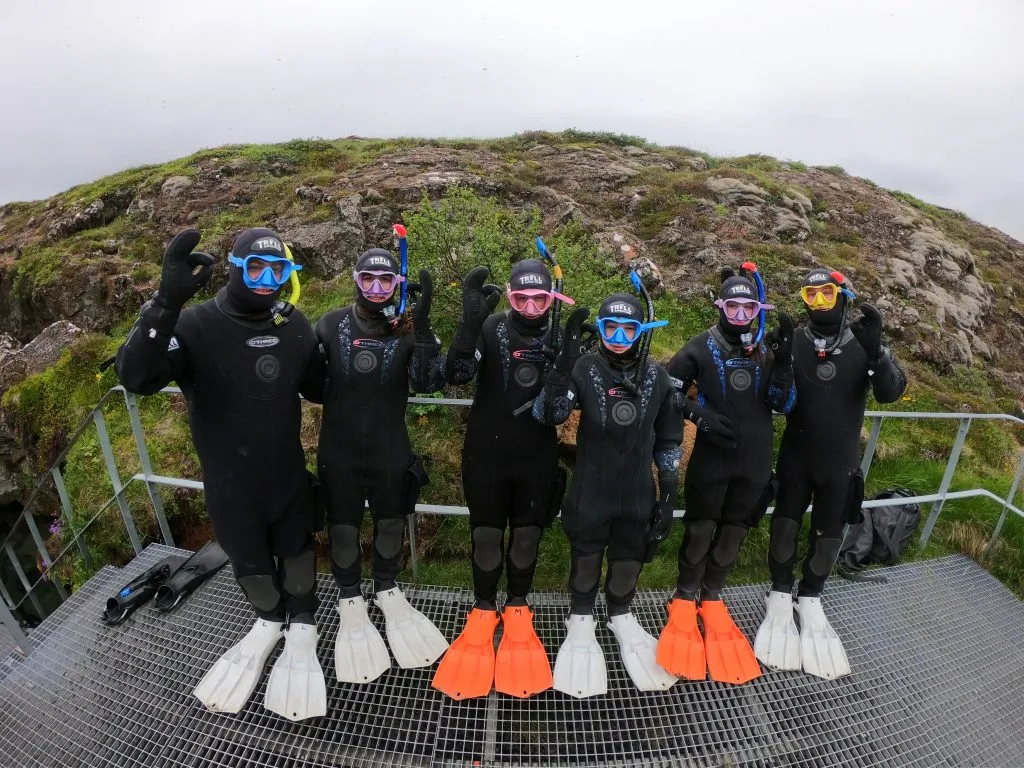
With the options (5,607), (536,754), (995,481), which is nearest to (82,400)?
(5,607)

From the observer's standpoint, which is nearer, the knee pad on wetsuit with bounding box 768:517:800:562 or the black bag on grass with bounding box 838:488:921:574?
the knee pad on wetsuit with bounding box 768:517:800:562

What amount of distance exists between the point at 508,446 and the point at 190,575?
8.55ft

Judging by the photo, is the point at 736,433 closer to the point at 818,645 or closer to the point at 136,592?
the point at 818,645

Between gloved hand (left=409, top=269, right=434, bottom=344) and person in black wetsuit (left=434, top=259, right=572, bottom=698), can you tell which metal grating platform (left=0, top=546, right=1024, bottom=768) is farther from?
gloved hand (left=409, top=269, right=434, bottom=344)

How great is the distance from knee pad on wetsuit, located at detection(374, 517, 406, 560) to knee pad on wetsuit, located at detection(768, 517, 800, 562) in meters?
2.58

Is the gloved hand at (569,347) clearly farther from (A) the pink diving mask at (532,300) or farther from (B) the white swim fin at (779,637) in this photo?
(B) the white swim fin at (779,637)

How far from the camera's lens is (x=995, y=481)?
20.9 feet

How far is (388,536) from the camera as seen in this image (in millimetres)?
3324

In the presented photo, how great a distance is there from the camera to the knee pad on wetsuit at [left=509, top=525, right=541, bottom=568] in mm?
3322

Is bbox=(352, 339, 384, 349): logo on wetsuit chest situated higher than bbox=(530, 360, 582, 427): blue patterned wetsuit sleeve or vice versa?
bbox=(352, 339, 384, 349): logo on wetsuit chest

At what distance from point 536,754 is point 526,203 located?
1082 cm

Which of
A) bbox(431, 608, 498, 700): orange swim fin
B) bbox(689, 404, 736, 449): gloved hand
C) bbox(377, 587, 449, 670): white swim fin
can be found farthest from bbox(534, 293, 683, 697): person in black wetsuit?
bbox(377, 587, 449, 670): white swim fin

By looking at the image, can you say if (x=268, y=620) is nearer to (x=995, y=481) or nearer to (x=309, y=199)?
(x=995, y=481)

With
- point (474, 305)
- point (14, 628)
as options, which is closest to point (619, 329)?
point (474, 305)
